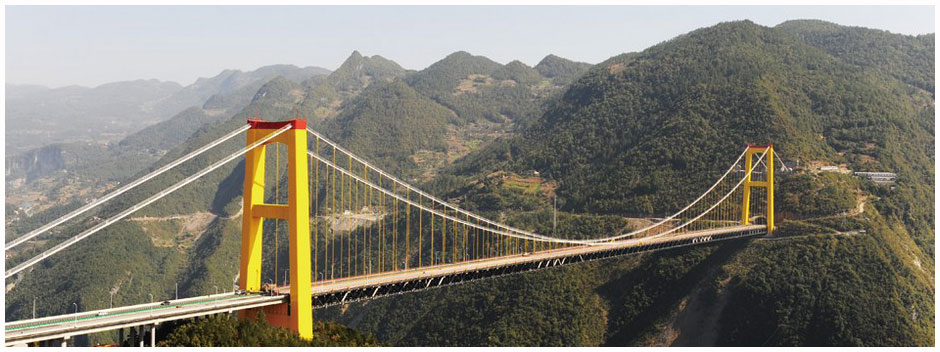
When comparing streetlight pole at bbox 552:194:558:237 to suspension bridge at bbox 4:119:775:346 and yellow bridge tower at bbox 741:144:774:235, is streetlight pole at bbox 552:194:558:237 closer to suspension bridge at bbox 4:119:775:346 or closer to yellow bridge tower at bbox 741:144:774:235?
suspension bridge at bbox 4:119:775:346

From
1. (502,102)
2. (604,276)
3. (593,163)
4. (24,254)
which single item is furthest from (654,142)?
(502,102)

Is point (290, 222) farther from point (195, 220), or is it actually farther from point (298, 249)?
point (195, 220)

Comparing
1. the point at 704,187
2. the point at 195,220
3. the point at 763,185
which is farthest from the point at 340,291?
the point at 195,220

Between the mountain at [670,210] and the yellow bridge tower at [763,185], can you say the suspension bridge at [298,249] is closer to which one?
the yellow bridge tower at [763,185]

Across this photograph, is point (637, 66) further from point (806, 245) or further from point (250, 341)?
point (250, 341)

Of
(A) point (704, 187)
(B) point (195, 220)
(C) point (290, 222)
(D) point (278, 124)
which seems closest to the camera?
(C) point (290, 222)

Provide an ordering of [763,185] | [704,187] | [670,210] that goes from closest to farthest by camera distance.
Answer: [763,185]
[670,210]
[704,187]

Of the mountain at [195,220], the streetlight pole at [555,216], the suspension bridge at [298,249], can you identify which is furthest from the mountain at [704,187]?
the mountain at [195,220]
